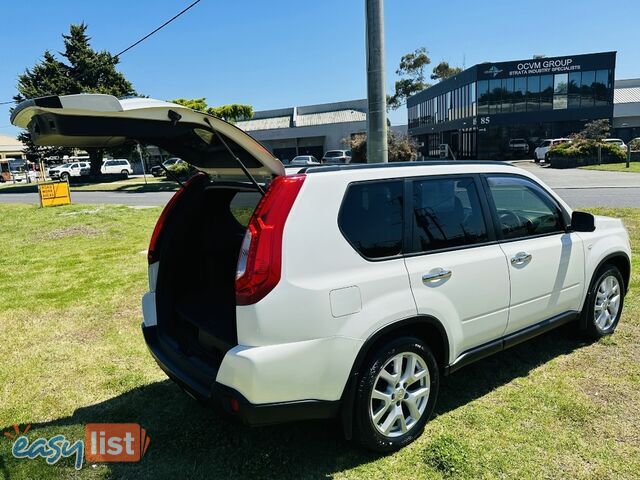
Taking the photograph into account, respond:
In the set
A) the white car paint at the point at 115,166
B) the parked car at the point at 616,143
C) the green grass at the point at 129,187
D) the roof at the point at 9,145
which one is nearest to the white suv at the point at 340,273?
the green grass at the point at 129,187

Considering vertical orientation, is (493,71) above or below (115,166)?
above

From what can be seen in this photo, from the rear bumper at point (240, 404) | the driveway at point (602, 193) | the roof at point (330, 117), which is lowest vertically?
the driveway at point (602, 193)

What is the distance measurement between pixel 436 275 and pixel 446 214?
48cm

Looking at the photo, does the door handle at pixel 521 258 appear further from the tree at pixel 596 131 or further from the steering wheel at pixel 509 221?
the tree at pixel 596 131

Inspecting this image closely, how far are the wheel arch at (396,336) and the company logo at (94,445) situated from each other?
4.58 ft

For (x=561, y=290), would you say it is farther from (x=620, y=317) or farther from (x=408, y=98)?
(x=408, y=98)

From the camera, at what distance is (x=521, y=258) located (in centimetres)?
348

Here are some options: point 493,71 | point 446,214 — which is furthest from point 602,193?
point 493,71

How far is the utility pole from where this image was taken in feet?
21.2

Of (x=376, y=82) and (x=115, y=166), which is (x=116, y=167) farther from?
(x=376, y=82)

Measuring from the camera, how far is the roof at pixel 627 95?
54.2 meters

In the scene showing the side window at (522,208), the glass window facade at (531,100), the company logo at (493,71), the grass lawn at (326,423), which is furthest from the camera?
the company logo at (493,71)

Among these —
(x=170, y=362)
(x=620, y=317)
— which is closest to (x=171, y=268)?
(x=170, y=362)

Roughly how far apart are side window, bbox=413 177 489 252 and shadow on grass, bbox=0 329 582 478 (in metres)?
1.24
